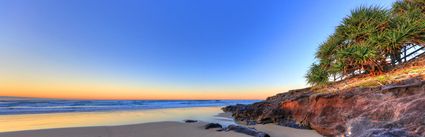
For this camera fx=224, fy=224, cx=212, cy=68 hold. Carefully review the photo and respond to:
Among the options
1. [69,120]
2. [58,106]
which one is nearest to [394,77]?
[69,120]

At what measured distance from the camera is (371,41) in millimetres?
12906

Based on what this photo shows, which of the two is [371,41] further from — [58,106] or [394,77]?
[58,106]

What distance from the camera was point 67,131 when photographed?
8.95 meters

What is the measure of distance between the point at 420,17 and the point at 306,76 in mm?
8087

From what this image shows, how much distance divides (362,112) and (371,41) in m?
7.84

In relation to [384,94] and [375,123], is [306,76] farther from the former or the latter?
[375,123]

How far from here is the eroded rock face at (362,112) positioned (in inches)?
186

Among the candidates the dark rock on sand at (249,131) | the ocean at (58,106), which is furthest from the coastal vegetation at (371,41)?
the ocean at (58,106)

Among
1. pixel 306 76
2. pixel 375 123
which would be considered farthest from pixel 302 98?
pixel 306 76

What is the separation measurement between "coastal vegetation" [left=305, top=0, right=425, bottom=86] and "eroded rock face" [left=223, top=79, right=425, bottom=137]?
4969mm

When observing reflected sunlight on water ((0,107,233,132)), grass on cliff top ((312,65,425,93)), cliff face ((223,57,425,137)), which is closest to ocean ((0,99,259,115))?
reflected sunlight on water ((0,107,233,132))

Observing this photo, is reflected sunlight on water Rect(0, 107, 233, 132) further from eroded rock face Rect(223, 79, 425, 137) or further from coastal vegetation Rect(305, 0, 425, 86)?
coastal vegetation Rect(305, 0, 425, 86)

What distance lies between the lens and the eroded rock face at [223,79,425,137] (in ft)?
15.5

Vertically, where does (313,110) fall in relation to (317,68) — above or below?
below
